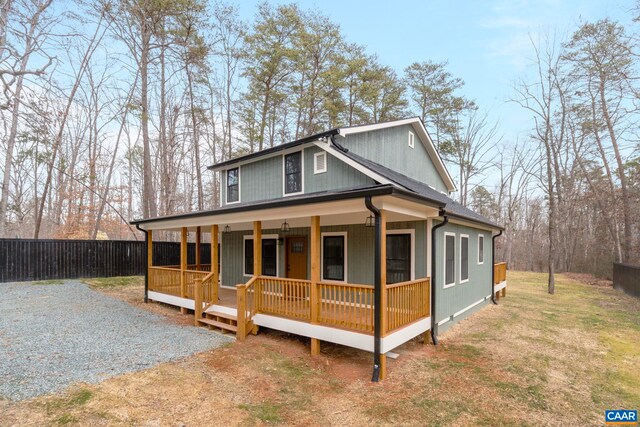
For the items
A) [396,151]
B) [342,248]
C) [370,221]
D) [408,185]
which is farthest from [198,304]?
[396,151]

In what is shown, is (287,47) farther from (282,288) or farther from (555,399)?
(555,399)

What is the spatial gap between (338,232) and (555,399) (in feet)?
18.0

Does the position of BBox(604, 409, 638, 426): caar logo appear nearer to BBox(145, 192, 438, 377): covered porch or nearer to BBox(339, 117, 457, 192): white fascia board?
BBox(145, 192, 438, 377): covered porch

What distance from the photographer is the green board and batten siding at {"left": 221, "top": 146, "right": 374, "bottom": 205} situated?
8.34m

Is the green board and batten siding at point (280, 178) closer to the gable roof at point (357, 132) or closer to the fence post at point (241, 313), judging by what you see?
the gable roof at point (357, 132)

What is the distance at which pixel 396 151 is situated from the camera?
10445 mm

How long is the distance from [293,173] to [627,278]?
56.2ft

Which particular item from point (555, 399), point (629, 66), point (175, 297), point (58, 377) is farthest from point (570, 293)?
point (58, 377)

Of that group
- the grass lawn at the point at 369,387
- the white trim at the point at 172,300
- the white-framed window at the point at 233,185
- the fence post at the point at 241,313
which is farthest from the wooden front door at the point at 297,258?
the white-framed window at the point at 233,185

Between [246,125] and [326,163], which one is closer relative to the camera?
[326,163]

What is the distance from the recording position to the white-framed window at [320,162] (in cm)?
887

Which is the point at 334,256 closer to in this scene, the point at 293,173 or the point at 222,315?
the point at 293,173

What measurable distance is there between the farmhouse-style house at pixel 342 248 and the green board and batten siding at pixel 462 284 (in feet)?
0.12

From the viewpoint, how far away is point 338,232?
868 centimetres
